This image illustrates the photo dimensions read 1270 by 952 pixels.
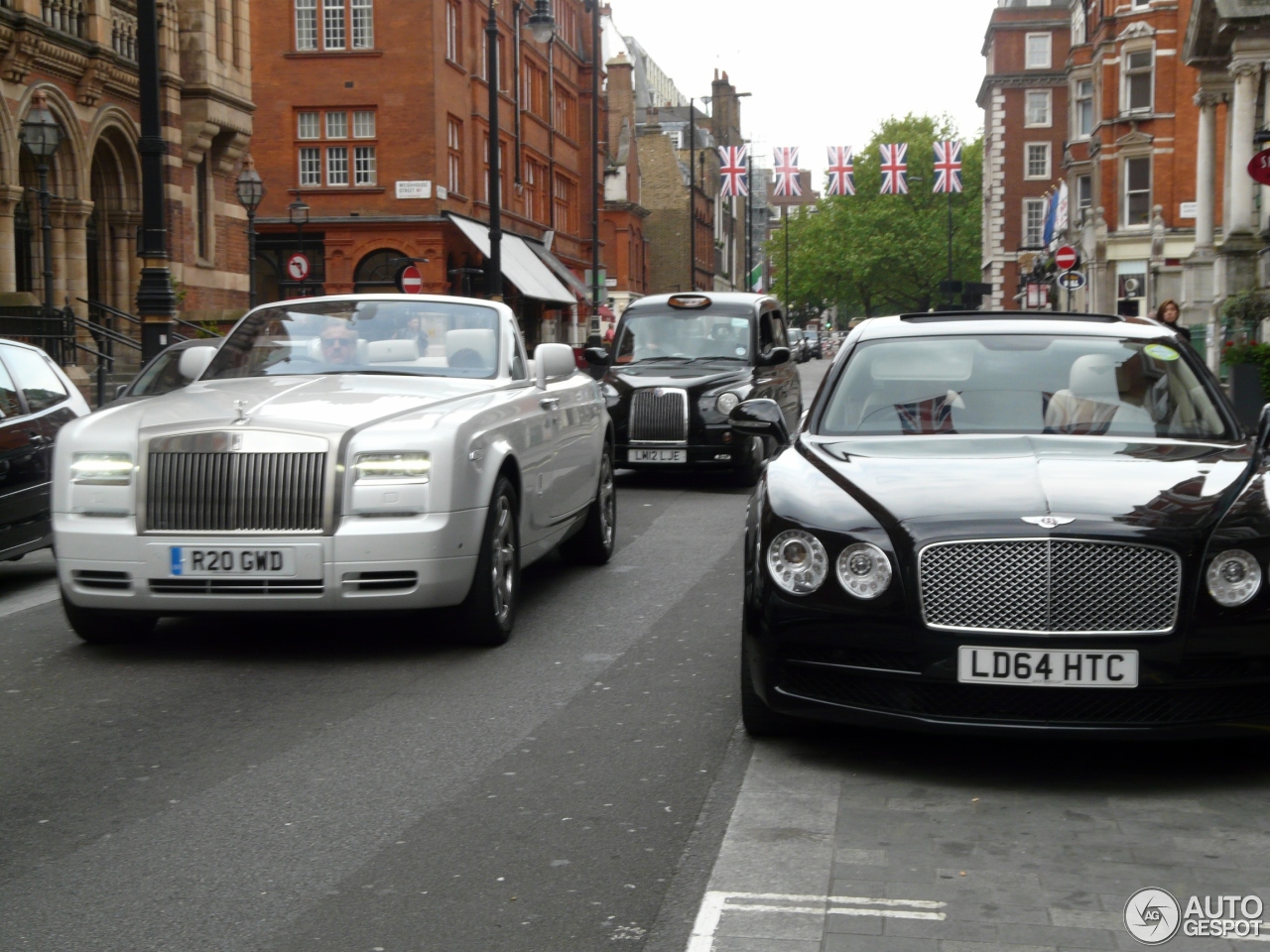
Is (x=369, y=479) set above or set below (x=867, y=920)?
above

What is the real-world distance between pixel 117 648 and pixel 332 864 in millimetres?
3557

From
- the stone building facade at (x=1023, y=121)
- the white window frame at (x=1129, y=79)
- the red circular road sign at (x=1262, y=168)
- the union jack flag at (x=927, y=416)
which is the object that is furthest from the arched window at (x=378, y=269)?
the stone building facade at (x=1023, y=121)

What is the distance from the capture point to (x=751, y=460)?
15.6 metres

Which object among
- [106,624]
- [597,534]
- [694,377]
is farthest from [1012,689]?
[694,377]

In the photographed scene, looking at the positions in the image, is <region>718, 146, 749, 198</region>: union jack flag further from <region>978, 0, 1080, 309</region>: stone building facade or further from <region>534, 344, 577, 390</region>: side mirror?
<region>534, 344, 577, 390</region>: side mirror

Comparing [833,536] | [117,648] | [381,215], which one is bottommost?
[117,648]

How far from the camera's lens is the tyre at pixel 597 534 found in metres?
10.2

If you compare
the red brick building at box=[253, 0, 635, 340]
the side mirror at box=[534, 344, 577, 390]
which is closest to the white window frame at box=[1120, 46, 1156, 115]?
the red brick building at box=[253, 0, 635, 340]

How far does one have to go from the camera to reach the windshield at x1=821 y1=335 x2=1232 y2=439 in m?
6.19

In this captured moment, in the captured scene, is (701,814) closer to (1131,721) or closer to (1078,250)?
(1131,721)

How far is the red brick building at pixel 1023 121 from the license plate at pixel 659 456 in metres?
68.9

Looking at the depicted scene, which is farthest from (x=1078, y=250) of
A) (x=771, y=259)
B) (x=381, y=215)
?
(x=771, y=259)

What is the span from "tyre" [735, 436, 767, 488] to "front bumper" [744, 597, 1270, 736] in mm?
10430

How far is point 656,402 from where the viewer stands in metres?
15.5
